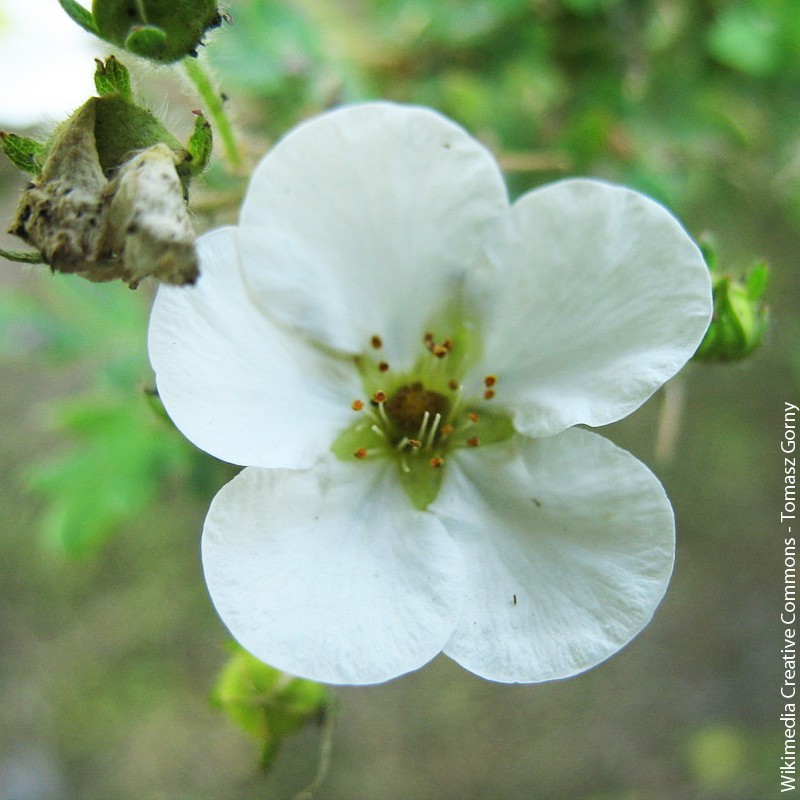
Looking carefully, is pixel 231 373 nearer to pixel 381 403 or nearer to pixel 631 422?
pixel 381 403

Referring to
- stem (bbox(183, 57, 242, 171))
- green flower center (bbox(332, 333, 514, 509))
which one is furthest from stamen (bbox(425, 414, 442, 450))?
stem (bbox(183, 57, 242, 171))

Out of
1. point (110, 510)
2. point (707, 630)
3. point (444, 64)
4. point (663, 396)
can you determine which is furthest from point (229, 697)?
point (707, 630)

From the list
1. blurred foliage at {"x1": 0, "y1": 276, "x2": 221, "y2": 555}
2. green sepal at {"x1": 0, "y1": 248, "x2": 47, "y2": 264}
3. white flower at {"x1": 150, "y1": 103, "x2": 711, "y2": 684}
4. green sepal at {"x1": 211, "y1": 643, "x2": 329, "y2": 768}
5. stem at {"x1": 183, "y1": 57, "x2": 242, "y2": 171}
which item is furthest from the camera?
blurred foliage at {"x1": 0, "y1": 276, "x2": 221, "y2": 555}

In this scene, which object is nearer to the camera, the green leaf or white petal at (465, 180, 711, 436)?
white petal at (465, 180, 711, 436)

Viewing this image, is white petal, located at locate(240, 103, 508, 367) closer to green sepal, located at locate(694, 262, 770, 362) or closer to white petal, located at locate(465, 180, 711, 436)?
white petal, located at locate(465, 180, 711, 436)

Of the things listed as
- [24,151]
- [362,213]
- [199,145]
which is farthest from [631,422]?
[24,151]
